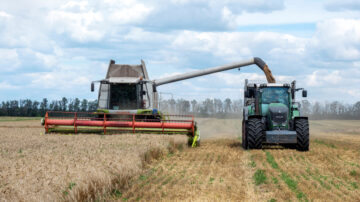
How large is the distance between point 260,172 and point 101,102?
498 inches

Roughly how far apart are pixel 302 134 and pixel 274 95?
1.89 meters

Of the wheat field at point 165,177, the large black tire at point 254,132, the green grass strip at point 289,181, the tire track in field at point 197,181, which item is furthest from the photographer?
the large black tire at point 254,132

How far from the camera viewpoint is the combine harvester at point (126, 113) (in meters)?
19.0

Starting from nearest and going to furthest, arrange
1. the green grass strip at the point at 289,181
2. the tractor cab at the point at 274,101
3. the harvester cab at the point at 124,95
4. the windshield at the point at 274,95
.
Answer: the green grass strip at the point at 289,181 → the tractor cab at the point at 274,101 → the windshield at the point at 274,95 → the harvester cab at the point at 124,95

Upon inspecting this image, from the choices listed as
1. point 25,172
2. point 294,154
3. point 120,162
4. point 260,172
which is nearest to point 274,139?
point 294,154

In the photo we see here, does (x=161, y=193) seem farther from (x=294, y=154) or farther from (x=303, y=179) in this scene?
(x=294, y=154)

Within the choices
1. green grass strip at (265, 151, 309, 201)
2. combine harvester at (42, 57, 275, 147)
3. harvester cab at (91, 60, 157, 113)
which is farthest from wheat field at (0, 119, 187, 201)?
harvester cab at (91, 60, 157, 113)

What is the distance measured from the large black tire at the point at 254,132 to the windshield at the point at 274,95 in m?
1.33

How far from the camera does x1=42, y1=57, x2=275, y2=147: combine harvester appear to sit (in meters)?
19.0

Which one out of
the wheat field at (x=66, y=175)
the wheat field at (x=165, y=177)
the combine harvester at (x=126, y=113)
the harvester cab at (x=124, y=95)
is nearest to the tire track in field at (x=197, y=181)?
the wheat field at (x=165, y=177)

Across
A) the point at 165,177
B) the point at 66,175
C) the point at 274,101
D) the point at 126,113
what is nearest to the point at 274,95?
the point at 274,101

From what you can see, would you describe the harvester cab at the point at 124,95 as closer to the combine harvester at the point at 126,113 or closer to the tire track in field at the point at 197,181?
the combine harvester at the point at 126,113

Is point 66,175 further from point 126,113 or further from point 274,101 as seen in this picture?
point 126,113

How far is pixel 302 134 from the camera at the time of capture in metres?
16.6
